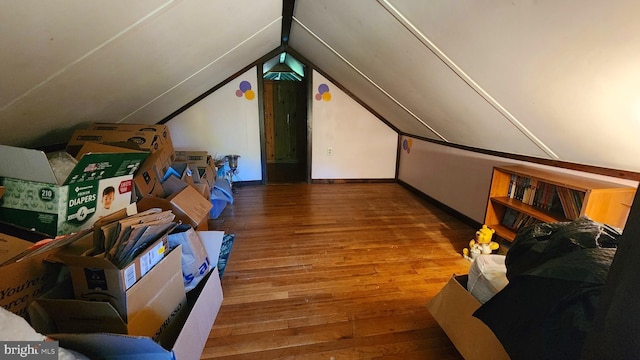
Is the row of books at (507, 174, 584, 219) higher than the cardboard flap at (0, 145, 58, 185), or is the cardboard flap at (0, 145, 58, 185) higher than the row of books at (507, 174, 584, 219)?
the cardboard flap at (0, 145, 58, 185)

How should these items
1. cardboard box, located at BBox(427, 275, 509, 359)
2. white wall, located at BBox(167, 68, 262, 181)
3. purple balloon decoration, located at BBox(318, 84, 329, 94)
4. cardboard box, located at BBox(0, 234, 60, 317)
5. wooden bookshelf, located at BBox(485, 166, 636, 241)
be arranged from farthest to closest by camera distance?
purple balloon decoration, located at BBox(318, 84, 329, 94) < white wall, located at BBox(167, 68, 262, 181) < wooden bookshelf, located at BBox(485, 166, 636, 241) < cardboard box, located at BBox(427, 275, 509, 359) < cardboard box, located at BBox(0, 234, 60, 317)

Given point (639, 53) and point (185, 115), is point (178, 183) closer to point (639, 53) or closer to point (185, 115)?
point (185, 115)

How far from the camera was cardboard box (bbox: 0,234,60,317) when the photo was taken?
3.20 feet

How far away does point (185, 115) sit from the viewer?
3.88 metres

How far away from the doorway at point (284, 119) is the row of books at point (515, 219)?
11.9ft

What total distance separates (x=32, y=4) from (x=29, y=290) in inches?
42.2

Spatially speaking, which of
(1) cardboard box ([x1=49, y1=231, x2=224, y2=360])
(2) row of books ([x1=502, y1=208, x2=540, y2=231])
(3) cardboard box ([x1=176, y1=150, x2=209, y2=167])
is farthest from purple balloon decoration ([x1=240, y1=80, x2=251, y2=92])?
(2) row of books ([x1=502, y1=208, x2=540, y2=231])

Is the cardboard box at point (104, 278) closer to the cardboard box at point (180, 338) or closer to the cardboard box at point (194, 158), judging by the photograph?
the cardboard box at point (180, 338)

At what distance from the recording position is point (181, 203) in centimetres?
193

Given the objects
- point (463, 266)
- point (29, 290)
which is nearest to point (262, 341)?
point (29, 290)

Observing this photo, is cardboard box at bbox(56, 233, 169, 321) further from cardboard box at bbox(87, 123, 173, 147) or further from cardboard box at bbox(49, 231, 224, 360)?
cardboard box at bbox(87, 123, 173, 147)

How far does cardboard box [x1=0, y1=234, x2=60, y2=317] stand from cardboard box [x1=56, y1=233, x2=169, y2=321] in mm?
137

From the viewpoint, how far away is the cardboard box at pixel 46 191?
1.29 m

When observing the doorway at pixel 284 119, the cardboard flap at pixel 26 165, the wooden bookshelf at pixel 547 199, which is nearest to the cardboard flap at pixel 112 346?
the cardboard flap at pixel 26 165
